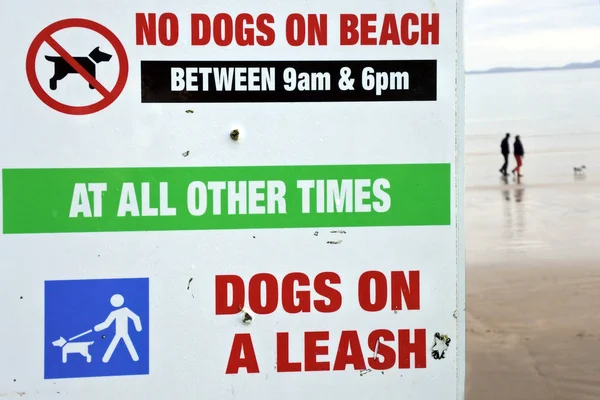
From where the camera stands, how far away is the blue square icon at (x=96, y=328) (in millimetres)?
1974

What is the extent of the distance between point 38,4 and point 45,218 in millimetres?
499

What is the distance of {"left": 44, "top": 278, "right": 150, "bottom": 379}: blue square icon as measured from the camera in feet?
6.48

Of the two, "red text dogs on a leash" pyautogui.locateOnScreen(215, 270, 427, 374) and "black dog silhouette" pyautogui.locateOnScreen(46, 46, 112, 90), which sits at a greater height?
"black dog silhouette" pyautogui.locateOnScreen(46, 46, 112, 90)

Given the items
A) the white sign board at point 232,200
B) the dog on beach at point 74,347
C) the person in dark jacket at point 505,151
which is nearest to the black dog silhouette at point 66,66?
the white sign board at point 232,200

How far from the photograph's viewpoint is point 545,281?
10008 millimetres

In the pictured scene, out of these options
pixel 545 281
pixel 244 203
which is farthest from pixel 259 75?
pixel 545 281

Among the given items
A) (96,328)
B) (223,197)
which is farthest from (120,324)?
(223,197)

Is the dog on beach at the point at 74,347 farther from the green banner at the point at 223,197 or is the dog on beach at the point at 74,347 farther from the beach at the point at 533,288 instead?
the beach at the point at 533,288

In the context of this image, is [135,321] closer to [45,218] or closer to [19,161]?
[45,218]

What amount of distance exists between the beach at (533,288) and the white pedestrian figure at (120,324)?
478cm

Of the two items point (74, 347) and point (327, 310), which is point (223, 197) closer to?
point (327, 310)

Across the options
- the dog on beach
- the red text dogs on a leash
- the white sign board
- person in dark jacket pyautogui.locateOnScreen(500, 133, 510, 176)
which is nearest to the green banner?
the white sign board

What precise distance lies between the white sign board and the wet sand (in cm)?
460

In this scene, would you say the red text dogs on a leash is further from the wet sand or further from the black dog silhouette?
the wet sand
